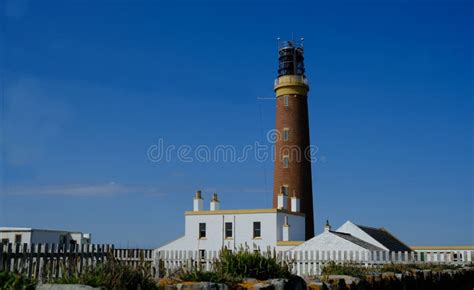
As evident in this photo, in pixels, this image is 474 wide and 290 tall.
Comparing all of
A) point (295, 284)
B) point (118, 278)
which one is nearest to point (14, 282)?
point (118, 278)

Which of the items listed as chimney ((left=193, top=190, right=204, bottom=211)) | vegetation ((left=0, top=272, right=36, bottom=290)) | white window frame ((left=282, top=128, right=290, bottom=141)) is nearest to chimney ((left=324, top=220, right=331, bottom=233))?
chimney ((left=193, top=190, right=204, bottom=211))

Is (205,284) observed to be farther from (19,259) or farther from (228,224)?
(228,224)

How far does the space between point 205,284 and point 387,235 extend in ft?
120

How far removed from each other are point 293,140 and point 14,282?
39602mm

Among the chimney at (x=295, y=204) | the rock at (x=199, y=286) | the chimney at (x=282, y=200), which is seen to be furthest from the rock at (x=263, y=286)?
the chimney at (x=295, y=204)

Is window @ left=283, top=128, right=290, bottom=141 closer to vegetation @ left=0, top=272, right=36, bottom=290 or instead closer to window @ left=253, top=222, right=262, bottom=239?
window @ left=253, top=222, right=262, bottom=239

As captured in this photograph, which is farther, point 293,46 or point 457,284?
point 293,46

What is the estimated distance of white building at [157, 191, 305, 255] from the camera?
1427 inches

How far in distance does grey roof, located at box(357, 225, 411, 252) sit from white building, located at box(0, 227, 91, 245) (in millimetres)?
19930

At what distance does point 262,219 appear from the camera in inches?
1442

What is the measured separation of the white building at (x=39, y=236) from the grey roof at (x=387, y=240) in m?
19.9

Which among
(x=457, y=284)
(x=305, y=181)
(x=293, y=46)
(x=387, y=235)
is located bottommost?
(x=457, y=284)

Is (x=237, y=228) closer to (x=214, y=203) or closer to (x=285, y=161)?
(x=214, y=203)

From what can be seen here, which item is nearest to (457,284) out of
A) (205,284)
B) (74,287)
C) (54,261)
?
(54,261)
